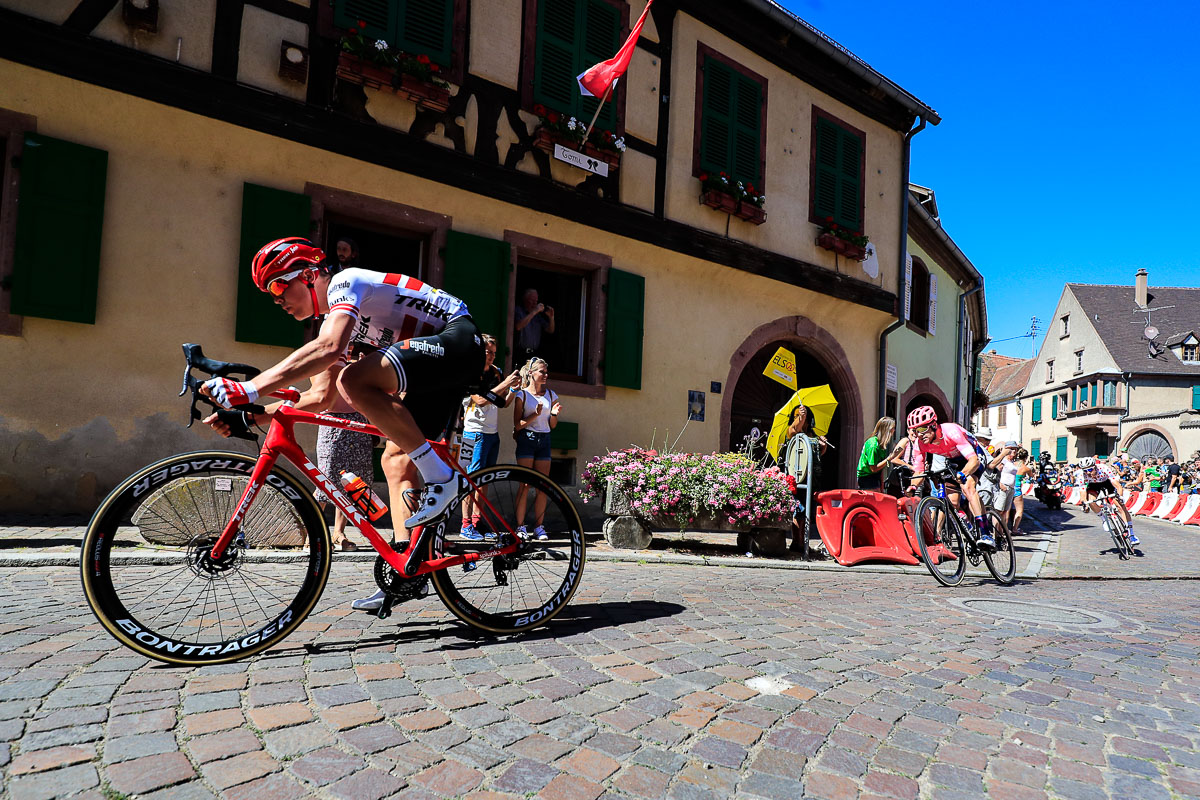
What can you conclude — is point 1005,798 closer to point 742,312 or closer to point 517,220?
point 517,220

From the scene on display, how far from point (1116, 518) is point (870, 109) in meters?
8.13

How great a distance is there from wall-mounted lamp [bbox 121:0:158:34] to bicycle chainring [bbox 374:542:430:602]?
6.52 m

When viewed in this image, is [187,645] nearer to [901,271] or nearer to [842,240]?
[842,240]

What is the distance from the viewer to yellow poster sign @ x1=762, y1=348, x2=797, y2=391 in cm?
1357

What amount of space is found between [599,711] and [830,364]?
12646mm

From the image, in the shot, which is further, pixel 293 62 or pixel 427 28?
pixel 427 28

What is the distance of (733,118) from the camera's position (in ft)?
40.5

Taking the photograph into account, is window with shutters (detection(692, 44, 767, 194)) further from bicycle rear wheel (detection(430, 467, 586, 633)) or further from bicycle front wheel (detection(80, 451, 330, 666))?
bicycle front wheel (detection(80, 451, 330, 666))

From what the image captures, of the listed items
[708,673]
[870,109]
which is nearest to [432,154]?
[708,673]

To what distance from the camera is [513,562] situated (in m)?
3.87

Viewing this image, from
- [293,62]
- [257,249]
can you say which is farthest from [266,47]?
[257,249]

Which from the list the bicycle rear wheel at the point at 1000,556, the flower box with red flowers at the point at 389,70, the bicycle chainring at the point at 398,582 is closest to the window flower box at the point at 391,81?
the flower box with red flowers at the point at 389,70

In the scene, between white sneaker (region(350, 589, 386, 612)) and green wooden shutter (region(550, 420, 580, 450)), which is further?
green wooden shutter (region(550, 420, 580, 450))

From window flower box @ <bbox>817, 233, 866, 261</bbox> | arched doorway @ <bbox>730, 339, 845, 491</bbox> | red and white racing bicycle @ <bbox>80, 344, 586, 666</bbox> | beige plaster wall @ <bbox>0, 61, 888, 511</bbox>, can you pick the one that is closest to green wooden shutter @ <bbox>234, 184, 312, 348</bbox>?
beige plaster wall @ <bbox>0, 61, 888, 511</bbox>
